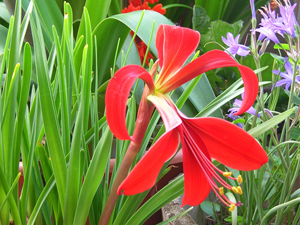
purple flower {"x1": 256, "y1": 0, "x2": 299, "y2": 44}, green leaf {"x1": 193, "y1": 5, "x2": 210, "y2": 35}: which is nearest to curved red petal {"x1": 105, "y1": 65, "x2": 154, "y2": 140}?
purple flower {"x1": 256, "y1": 0, "x2": 299, "y2": 44}

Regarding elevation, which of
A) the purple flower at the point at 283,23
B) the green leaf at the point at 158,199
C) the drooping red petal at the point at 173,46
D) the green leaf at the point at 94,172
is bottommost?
the green leaf at the point at 158,199

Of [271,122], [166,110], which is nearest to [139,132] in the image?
[166,110]

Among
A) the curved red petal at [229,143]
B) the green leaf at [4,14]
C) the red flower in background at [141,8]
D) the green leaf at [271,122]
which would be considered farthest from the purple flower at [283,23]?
the green leaf at [4,14]

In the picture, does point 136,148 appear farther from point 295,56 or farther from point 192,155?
point 295,56

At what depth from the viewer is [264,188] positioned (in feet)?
1.86

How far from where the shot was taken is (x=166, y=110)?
24 centimetres

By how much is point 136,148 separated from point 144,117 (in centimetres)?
3

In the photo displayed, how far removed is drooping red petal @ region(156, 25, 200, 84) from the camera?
0.26 meters

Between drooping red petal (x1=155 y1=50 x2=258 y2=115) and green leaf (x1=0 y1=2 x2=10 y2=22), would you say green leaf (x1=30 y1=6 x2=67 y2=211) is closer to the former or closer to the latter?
drooping red petal (x1=155 y1=50 x2=258 y2=115)

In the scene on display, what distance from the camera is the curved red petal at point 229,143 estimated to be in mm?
238

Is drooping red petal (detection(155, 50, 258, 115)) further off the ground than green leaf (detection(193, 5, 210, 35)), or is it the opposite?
drooping red petal (detection(155, 50, 258, 115))

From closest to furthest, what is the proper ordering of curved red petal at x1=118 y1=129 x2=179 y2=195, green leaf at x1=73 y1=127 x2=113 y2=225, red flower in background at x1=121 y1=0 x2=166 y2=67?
1. curved red petal at x1=118 y1=129 x2=179 y2=195
2. green leaf at x1=73 y1=127 x2=113 y2=225
3. red flower in background at x1=121 y1=0 x2=166 y2=67

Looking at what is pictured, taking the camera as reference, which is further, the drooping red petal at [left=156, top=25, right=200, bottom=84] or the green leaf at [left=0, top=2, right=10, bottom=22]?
the green leaf at [left=0, top=2, right=10, bottom=22]

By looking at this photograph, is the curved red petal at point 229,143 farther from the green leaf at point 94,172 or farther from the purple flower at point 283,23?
the purple flower at point 283,23
